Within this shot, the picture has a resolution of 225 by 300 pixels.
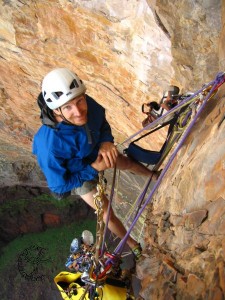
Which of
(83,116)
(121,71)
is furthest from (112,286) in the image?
(121,71)

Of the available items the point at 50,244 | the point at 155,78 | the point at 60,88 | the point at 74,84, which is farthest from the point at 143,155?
the point at 50,244

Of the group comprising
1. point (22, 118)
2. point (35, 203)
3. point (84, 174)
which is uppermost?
point (84, 174)

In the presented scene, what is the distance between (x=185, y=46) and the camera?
3.97 meters

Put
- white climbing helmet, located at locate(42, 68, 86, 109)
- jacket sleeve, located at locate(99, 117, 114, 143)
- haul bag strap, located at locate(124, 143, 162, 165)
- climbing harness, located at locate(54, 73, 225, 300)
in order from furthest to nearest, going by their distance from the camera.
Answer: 1. haul bag strap, located at locate(124, 143, 162, 165)
2. jacket sleeve, located at locate(99, 117, 114, 143)
3. white climbing helmet, located at locate(42, 68, 86, 109)
4. climbing harness, located at locate(54, 73, 225, 300)

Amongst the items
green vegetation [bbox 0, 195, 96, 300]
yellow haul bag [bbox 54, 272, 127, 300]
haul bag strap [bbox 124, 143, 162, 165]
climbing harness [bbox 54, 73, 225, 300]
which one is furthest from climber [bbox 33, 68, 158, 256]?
green vegetation [bbox 0, 195, 96, 300]

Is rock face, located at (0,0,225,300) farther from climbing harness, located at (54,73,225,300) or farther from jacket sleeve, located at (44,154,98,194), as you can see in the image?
jacket sleeve, located at (44,154,98,194)

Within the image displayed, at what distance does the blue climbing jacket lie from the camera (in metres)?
3.22

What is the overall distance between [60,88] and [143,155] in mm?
1272

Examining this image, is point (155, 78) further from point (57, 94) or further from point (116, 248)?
point (116, 248)

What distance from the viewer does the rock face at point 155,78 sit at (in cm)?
212

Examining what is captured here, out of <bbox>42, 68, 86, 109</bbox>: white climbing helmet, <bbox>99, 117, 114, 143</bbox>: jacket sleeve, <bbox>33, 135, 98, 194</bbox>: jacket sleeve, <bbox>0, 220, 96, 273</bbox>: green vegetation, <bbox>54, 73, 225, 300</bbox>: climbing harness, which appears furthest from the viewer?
<bbox>0, 220, 96, 273</bbox>: green vegetation

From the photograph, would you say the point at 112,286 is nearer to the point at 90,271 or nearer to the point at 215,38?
the point at 90,271

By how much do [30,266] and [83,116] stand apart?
36.0 feet

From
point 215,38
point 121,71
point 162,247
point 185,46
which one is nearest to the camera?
point 162,247
